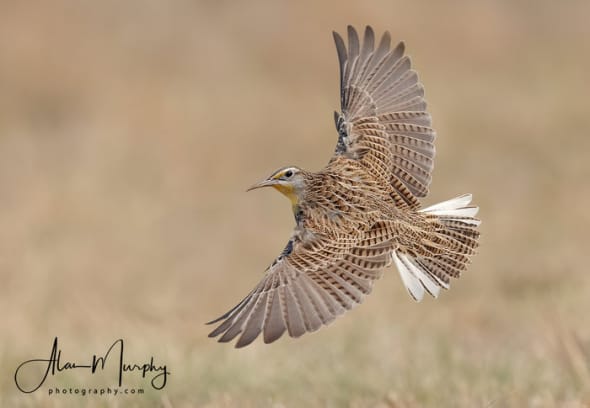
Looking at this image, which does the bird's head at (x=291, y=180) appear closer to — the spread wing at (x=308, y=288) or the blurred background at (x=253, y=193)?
the spread wing at (x=308, y=288)

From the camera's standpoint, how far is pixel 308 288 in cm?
434

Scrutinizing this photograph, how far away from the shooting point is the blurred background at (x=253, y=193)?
6.08 metres

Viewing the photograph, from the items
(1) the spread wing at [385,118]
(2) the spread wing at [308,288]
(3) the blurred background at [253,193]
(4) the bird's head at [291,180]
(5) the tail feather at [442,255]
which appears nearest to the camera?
(2) the spread wing at [308,288]

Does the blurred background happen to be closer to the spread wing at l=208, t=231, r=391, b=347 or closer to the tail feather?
the tail feather

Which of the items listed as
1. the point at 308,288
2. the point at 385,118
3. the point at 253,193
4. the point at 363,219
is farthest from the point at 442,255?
the point at 253,193

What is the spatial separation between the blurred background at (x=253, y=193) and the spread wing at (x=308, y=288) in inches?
37.3

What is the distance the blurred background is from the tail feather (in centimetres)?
70

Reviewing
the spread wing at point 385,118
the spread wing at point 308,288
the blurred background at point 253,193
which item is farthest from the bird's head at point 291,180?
the blurred background at point 253,193

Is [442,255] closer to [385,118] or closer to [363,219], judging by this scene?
[363,219]

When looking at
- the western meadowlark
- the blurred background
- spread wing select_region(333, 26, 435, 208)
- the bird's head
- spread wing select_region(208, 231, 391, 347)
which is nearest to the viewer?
spread wing select_region(208, 231, 391, 347)

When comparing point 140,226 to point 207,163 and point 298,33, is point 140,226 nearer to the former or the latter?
point 207,163

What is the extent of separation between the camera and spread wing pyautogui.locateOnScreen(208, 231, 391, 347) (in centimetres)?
409

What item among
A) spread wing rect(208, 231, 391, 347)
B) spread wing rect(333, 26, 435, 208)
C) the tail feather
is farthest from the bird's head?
spread wing rect(333, 26, 435, 208)

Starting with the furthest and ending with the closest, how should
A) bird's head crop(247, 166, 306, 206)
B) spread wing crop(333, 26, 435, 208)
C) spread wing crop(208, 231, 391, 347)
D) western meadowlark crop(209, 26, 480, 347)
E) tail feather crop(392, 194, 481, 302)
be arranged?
1. spread wing crop(333, 26, 435, 208)
2. tail feather crop(392, 194, 481, 302)
3. bird's head crop(247, 166, 306, 206)
4. western meadowlark crop(209, 26, 480, 347)
5. spread wing crop(208, 231, 391, 347)
